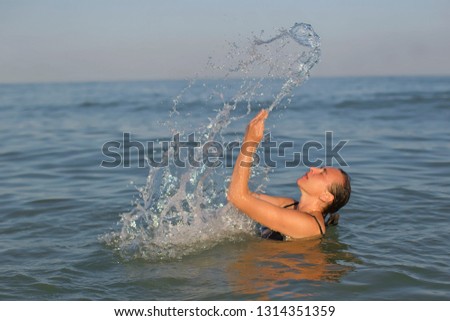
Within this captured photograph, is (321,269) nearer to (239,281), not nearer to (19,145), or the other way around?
(239,281)

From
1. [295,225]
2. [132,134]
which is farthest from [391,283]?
[132,134]

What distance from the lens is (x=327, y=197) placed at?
594 cm

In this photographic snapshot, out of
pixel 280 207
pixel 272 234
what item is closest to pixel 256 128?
pixel 280 207

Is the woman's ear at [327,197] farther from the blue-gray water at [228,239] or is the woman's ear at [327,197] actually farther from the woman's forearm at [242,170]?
the woman's forearm at [242,170]

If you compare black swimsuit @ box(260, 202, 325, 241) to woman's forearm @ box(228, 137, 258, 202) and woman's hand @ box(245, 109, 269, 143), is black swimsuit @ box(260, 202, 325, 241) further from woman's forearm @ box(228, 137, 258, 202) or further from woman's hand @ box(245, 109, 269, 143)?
woman's hand @ box(245, 109, 269, 143)

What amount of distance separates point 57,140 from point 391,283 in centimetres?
1056

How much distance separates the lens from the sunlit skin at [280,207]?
5160mm

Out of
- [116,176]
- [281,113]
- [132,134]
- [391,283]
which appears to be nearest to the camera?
[391,283]

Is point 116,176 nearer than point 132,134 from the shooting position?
Yes

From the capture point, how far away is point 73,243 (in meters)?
6.43

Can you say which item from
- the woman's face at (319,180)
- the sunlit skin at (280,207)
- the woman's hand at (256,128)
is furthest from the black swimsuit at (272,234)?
the woman's hand at (256,128)

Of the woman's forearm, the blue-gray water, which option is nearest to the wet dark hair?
the blue-gray water

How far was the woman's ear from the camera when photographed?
593 cm

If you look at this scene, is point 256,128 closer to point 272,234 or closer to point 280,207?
point 280,207
